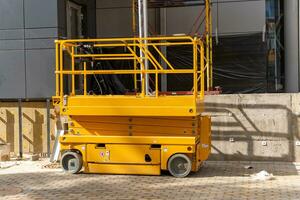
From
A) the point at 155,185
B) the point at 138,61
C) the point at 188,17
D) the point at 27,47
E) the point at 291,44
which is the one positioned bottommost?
the point at 155,185

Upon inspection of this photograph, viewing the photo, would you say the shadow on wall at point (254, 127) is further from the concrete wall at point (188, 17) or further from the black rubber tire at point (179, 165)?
the concrete wall at point (188, 17)

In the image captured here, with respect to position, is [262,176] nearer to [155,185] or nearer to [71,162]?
[155,185]

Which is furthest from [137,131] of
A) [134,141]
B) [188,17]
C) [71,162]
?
[188,17]

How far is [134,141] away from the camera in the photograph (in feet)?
Result: 31.3

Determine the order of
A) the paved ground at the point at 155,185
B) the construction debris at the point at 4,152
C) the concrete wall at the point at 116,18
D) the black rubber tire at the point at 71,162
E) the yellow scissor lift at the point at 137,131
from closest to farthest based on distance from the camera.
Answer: the paved ground at the point at 155,185 < the yellow scissor lift at the point at 137,131 < the black rubber tire at the point at 71,162 < the construction debris at the point at 4,152 < the concrete wall at the point at 116,18

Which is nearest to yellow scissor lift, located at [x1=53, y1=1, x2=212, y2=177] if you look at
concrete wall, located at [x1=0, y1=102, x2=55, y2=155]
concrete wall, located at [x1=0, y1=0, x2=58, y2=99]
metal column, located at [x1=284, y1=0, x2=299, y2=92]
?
concrete wall, located at [x1=0, y1=0, x2=58, y2=99]

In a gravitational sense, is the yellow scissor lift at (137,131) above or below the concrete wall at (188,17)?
below

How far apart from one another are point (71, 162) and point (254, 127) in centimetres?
408

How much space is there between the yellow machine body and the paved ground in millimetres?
233

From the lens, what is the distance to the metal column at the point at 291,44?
14.7m

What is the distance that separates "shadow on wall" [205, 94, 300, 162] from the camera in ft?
36.1

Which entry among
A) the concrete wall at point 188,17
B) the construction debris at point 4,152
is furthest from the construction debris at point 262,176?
the concrete wall at point 188,17

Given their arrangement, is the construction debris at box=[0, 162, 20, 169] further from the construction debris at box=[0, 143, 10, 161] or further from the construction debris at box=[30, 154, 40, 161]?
the construction debris at box=[30, 154, 40, 161]

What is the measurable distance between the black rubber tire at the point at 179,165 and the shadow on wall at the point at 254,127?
2.06 metres
